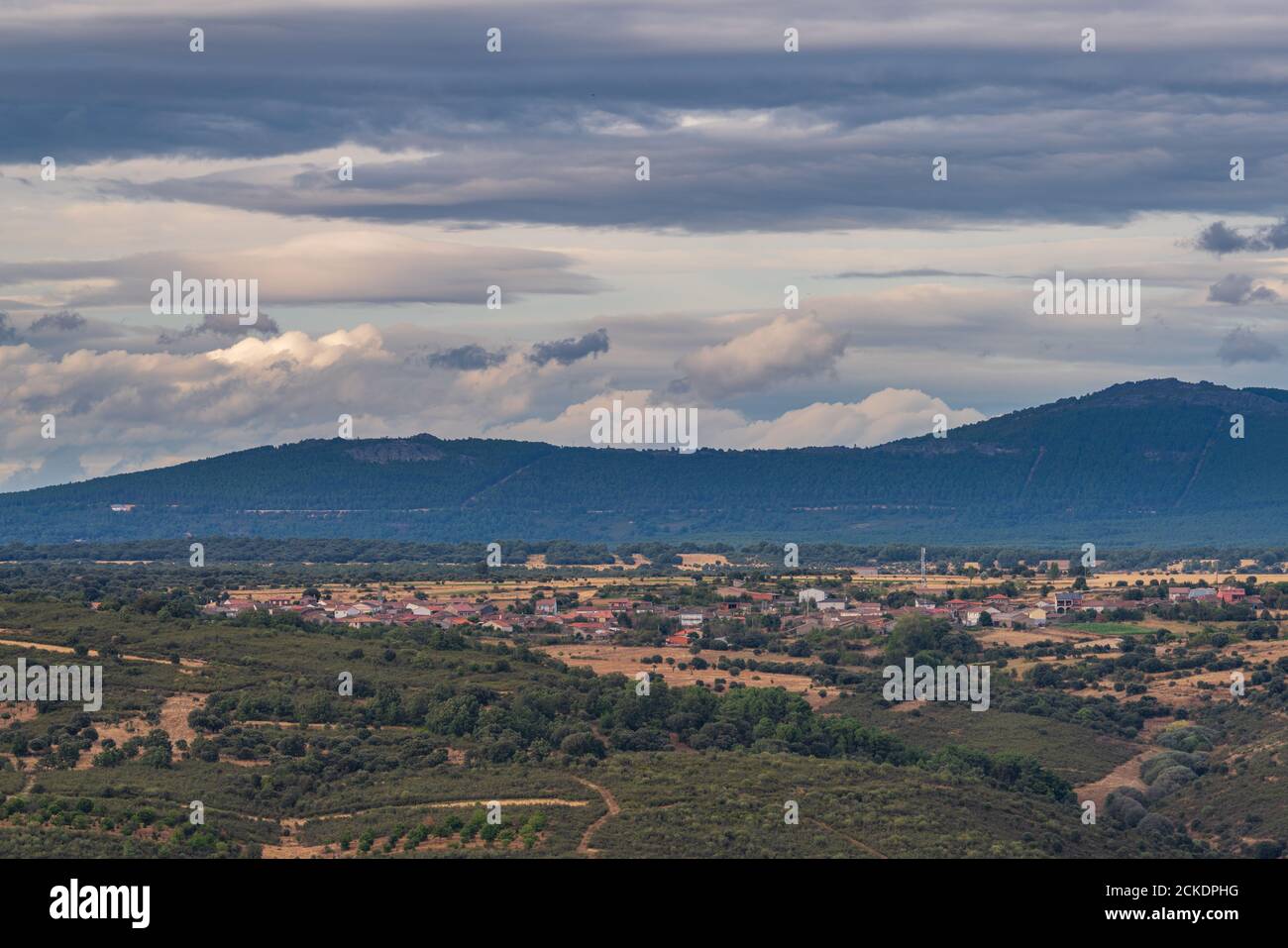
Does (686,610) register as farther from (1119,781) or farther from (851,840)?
(851,840)

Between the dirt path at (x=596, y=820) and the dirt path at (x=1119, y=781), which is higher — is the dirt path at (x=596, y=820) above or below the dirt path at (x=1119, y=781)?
above

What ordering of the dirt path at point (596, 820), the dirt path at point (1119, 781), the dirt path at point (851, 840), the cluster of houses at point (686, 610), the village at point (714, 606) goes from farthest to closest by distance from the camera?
the village at point (714, 606) → the cluster of houses at point (686, 610) → the dirt path at point (1119, 781) → the dirt path at point (851, 840) → the dirt path at point (596, 820)

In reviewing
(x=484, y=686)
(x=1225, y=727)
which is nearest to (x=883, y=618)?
(x=1225, y=727)

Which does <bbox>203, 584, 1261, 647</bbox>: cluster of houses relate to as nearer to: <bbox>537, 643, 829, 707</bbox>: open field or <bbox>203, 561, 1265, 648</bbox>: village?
<bbox>203, 561, 1265, 648</bbox>: village

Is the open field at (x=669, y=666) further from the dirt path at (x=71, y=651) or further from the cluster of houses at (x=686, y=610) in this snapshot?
the dirt path at (x=71, y=651)

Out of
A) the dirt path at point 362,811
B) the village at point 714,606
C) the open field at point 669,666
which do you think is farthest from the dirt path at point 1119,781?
the village at point 714,606
